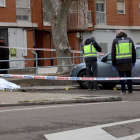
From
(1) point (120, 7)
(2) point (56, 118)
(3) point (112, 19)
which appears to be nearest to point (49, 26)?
(3) point (112, 19)

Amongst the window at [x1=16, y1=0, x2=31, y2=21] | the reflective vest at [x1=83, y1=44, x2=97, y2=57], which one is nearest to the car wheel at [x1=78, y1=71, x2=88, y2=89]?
the reflective vest at [x1=83, y1=44, x2=97, y2=57]

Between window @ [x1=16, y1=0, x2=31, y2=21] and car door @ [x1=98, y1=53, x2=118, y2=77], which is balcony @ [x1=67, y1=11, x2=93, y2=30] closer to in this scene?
window @ [x1=16, y1=0, x2=31, y2=21]

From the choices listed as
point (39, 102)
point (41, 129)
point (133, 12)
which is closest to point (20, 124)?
point (41, 129)

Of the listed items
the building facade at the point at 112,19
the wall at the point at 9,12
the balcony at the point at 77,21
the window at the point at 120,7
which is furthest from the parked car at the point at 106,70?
the window at the point at 120,7

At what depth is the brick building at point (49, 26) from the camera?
95.2 ft

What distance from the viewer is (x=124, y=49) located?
43.2 feet

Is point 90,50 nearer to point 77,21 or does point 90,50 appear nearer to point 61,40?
point 61,40

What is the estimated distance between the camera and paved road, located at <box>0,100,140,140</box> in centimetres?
679

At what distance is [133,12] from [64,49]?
16.5 m

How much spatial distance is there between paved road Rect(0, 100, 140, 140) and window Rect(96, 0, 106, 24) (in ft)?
79.6

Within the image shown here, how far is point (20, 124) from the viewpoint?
7.48m

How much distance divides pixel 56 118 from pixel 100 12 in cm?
2672

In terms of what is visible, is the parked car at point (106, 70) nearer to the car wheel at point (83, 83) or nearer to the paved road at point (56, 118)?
the car wheel at point (83, 83)

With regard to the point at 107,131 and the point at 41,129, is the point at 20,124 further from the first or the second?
the point at 107,131
